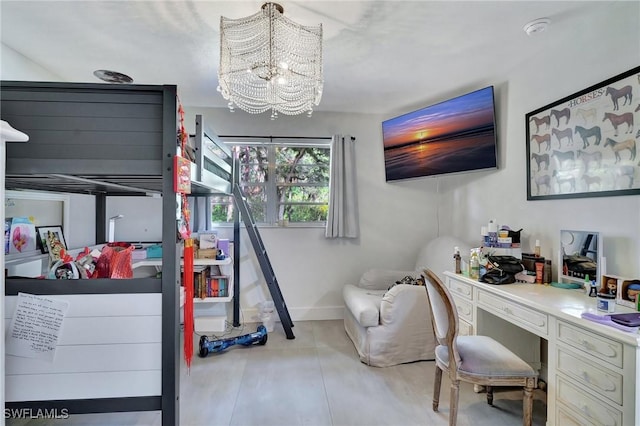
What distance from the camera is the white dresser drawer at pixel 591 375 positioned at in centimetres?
122

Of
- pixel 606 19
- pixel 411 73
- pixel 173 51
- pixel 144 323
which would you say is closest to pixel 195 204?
pixel 173 51

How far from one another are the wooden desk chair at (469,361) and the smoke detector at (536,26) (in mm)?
1701

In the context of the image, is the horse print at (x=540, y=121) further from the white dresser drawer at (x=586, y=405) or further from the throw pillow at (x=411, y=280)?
the white dresser drawer at (x=586, y=405)

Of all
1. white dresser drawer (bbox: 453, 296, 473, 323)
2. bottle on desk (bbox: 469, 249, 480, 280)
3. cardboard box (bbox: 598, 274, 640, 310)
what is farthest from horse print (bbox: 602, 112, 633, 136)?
white dresser drawer (bbox: 453, 296, 473, 323)

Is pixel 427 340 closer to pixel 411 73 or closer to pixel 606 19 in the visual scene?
pixel 411 73

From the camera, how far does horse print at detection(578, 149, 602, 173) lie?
1.79 m

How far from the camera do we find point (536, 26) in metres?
1.91

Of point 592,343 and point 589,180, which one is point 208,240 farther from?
point 589,180

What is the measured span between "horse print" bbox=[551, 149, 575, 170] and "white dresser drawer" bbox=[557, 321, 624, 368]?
43.5 inches

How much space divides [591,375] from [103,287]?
6.86 feet

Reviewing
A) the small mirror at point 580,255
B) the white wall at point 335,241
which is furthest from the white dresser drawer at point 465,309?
the white wall at point 335,241

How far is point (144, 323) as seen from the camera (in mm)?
1212

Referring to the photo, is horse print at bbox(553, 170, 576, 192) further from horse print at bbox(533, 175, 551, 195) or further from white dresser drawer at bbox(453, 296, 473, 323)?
white dresser drawer at bbox(453, 296, 473, 323)

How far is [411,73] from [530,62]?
34.7 inches
